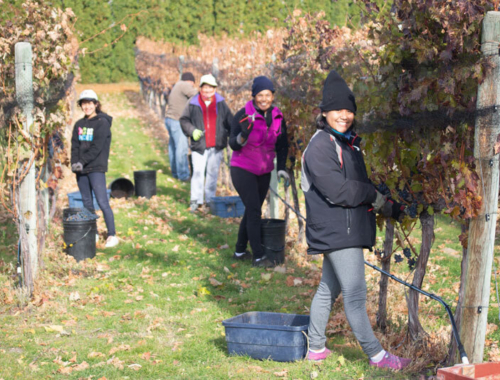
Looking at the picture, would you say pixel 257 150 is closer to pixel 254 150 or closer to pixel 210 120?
pixel 254 150

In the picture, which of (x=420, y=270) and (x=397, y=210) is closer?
(x=397, y=210)

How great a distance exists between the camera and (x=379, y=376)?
427 cm

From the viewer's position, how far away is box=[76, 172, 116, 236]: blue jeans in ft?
27.8

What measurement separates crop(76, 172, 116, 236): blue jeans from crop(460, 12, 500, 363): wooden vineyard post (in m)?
5.59

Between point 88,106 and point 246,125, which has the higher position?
point 88,106

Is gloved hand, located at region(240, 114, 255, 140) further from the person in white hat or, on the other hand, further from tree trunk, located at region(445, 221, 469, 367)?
tree trunk, located at region(445, 221, 469, 367)

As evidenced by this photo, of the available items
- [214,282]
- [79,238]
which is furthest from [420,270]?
[79,238]

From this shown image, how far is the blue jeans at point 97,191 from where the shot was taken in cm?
846

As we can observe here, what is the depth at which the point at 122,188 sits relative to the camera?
1237cm

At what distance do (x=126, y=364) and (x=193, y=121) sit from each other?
625cm

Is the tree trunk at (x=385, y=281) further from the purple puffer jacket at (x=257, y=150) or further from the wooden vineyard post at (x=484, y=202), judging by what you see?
the purple puffer jacket at (x=257, y=150)

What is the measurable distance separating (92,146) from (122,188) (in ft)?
13.4

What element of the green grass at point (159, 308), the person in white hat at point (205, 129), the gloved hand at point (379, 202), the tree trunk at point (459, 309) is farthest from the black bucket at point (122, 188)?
the tree trunk at point (459, 309)

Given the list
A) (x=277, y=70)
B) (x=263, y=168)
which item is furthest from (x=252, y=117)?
(x=277, y=70)
